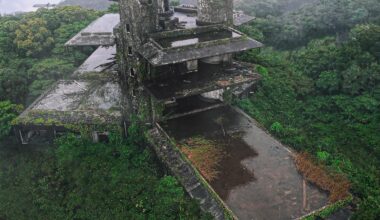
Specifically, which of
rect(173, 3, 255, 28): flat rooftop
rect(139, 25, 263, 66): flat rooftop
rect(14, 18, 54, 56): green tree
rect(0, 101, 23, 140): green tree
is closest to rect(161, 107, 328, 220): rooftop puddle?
rect(139, 25, 263, 66): flat rooftop

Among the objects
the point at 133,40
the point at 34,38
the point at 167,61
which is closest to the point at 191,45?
the point at 167,61

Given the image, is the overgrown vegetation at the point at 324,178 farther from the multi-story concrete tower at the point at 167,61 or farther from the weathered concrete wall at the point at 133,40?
the weathered concrete wall at the point at 133,40

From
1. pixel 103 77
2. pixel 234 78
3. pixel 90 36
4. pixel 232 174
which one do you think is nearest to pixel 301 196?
pixel 232 174

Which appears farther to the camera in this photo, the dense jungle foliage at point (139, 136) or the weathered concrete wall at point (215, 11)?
the weathered concrete wall at point (215, 11)

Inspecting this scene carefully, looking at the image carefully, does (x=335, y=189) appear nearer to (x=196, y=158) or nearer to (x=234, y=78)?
(x=196, y=158)

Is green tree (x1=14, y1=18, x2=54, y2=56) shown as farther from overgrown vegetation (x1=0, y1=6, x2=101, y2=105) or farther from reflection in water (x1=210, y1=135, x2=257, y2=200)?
reflection in water (x1=210, y1=135, x2=257, y2=200)

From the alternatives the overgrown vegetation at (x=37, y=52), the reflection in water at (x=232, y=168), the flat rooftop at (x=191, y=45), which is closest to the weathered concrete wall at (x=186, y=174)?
the reflection in water at (x=232, y=168)

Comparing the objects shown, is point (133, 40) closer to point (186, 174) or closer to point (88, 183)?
point (186, 174)

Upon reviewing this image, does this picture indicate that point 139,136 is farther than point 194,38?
No
